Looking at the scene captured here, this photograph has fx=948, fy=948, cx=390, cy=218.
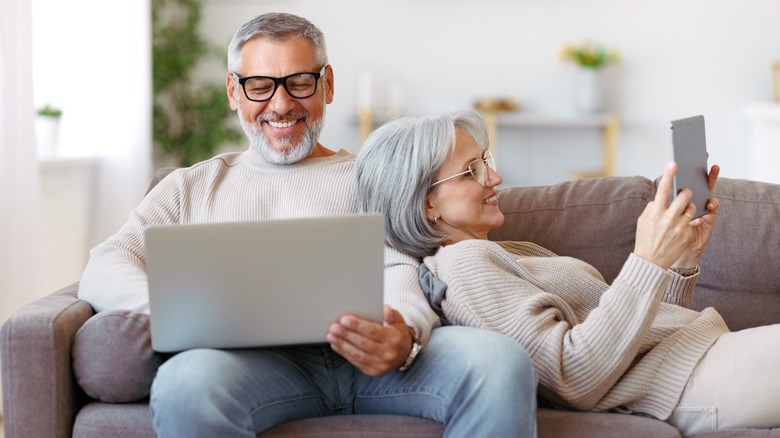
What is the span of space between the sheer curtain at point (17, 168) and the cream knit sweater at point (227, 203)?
4.14ft

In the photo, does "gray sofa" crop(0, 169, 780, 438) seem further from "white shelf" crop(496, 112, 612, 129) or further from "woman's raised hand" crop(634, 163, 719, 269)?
"white shelf" crop(496, 112, 612, 129)

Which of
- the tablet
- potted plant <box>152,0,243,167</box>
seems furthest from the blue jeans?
potted plant <box>152,0,243,167</box>

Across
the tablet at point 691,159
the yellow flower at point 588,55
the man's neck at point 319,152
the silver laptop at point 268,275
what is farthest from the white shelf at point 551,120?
the silver laptop at point 268,275

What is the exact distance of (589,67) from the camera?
5836 mm

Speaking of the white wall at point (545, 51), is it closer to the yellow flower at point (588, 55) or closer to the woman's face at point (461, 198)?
the yellow flower at point (588, 55)

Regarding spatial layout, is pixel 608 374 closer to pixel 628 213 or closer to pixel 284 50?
pixel 628 213

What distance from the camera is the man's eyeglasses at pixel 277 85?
2184mm

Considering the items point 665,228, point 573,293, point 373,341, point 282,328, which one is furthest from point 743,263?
point 282,328

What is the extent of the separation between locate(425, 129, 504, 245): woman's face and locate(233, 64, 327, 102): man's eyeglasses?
16.1 inches

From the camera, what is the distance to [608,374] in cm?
170

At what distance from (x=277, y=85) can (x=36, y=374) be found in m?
0.84

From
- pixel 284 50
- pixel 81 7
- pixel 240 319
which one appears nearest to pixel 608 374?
pixel 240 319

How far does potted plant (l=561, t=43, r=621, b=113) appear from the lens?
5797mm

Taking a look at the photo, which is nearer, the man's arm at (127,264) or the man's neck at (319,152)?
the man's arm at (127,264)
